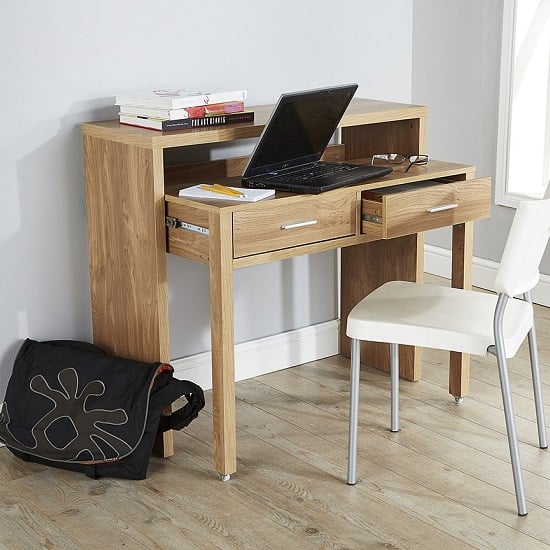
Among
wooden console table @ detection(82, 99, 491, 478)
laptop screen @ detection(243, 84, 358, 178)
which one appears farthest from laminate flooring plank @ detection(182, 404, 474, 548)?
laptop screen @ detection(243, 84, 358, 178)

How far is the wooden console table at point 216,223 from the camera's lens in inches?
91.3

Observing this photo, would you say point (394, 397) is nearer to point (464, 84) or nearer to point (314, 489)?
point (314, 489)

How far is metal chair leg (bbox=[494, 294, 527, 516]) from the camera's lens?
2.18 m

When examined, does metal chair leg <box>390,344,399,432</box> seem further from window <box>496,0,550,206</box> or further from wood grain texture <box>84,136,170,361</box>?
window <box>496,0,550,206</box>

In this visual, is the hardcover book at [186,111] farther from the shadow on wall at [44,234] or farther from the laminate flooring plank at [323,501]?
the laminate flooring plank at [323,501]

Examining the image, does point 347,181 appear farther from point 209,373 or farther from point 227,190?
point 209,373

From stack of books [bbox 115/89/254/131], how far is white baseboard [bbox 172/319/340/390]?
2.57ft

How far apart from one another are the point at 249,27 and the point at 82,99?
0.58 m

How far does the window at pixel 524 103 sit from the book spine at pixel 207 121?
62.5 inches

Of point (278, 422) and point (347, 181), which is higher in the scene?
point (347, 181)

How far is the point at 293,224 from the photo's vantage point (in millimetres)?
2373

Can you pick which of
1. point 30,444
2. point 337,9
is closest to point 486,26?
point 337,9

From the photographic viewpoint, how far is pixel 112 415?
2.38 metres

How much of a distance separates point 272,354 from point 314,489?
83cm
